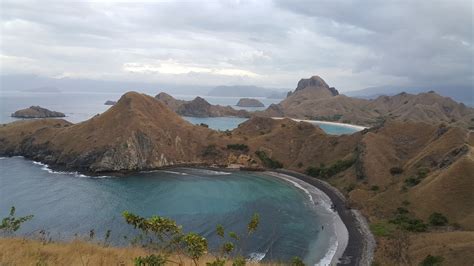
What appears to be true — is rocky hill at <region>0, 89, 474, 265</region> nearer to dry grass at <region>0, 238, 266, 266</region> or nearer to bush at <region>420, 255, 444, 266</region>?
bush at <region>420, 255, 444, 266</region>

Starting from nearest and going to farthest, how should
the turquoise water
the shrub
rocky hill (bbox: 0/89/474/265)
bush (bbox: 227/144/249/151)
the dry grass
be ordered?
the dry grass → rocky hill (bbox: 0/89/474/265) → the turquoise water → the shrub → bush (bbox: 227/144/249/151)

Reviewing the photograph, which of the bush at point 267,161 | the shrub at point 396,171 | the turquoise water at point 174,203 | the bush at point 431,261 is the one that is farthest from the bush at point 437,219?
the bush at point 267,161

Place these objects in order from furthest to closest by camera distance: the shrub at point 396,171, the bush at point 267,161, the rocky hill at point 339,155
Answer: the bush at point 267,161 → the shrub at point 396,171 → the rocky hill at point 339,155

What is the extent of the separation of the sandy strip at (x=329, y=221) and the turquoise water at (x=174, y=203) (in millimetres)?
1381

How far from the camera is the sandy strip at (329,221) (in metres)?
50.7

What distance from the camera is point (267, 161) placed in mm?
110438

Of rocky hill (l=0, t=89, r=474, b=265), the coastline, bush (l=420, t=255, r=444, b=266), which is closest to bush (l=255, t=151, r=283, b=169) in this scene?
rocky hill (l=0, t=89, r=474, b=265)

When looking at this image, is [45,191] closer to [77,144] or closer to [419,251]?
[77,144]

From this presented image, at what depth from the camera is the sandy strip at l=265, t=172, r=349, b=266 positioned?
50719 mm

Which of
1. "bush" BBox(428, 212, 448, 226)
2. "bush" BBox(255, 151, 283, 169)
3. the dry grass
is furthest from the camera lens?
"bush" BBox(255, 151, 283, 169)

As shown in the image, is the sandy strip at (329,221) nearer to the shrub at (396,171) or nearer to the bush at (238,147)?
the shrub at (396,171)

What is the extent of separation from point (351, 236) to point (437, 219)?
43.4 feet

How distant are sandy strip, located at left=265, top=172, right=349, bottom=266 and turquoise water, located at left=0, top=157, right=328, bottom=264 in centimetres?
138

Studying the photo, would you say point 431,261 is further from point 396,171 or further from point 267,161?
point 267,161
